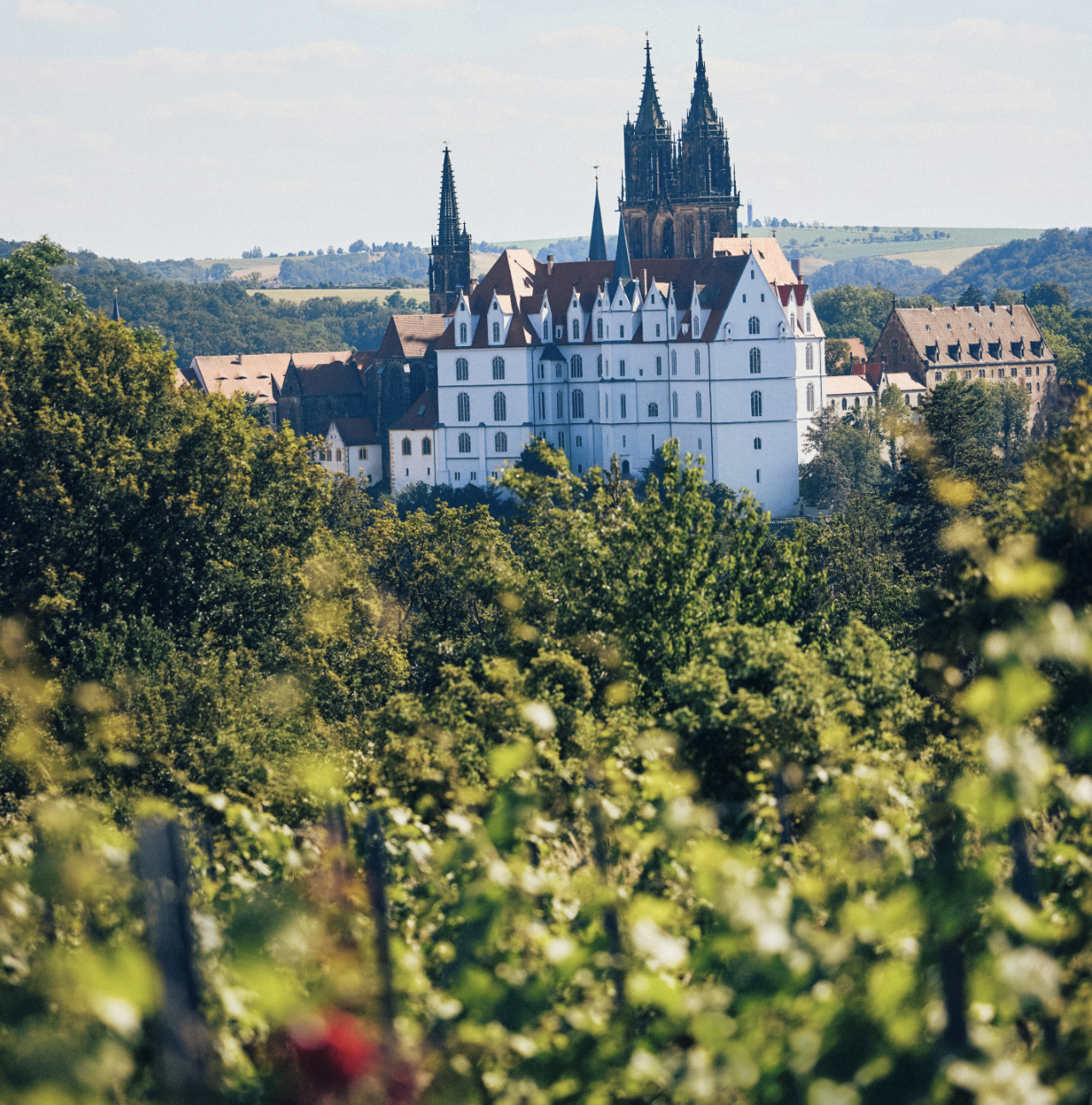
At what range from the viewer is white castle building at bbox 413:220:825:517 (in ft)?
262

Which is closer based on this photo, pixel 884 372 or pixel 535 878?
pixel 535 878

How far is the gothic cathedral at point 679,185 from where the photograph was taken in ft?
328

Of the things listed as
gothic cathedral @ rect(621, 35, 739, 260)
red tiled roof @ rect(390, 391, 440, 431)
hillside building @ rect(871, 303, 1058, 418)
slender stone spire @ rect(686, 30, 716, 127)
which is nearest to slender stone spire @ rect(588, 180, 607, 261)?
gothic cathedral @ rect(621, 35, 739, 260)

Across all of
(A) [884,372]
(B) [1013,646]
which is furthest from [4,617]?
(A) [884,372]

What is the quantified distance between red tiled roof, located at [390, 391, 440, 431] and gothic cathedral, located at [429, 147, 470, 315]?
32.0 feet

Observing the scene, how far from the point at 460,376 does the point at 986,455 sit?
158ft

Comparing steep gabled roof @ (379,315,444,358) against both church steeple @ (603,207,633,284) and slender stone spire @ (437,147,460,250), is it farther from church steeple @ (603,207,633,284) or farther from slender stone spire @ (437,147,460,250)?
church steeple @ (603,207,633,284)

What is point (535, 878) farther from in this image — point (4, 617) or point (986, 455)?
point (986, 455)

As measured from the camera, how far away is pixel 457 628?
1286 inches

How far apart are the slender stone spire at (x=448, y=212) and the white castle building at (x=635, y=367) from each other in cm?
1126

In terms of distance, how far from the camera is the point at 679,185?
3967 inches

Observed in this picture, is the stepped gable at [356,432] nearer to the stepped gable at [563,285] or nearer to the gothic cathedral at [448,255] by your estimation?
the gothic cathedral at [448,255]

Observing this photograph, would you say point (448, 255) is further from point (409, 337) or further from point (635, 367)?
point (635, 367)

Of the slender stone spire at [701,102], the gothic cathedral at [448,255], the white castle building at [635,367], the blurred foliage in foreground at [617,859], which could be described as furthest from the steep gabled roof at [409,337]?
the blurred foliage in foreground at [617,859]
